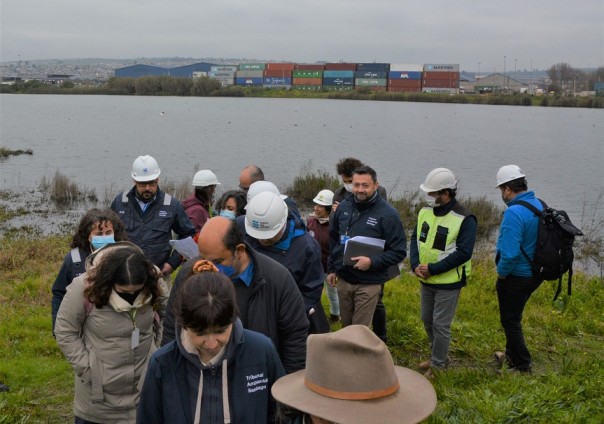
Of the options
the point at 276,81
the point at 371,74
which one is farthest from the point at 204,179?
the point at 276,81

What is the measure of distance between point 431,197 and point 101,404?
3.40 meters

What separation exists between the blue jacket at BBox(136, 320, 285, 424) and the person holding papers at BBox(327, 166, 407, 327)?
306 centimetres

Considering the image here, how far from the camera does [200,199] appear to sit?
6719 mm

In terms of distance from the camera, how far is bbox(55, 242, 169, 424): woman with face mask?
338 centimetres

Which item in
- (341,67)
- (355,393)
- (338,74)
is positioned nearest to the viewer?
(355,393)

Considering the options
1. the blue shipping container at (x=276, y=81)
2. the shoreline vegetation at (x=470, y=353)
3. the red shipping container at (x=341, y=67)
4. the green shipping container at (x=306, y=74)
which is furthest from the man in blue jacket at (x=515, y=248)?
the blue shipping container at (x=276, y=81)

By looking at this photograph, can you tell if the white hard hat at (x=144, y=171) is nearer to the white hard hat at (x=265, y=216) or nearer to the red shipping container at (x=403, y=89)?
the white hard hat at (x=265, y=216)

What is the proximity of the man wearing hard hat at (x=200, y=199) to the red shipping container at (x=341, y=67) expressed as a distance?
155461 millimetres

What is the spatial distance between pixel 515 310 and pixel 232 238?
11.8 ft

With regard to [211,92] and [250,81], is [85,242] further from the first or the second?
[250,81]

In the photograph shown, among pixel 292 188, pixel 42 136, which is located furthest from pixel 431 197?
pixel 42 136

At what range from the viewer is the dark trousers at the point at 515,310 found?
5.68m

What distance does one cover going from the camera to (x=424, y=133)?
2025 inches

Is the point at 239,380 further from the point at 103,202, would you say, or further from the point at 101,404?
the point at 103,202
